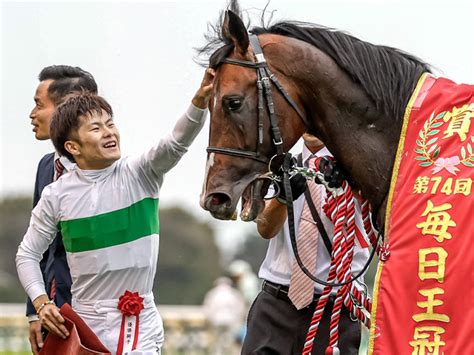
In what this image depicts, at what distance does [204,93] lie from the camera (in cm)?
498

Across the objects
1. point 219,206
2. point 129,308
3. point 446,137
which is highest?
point 446,137

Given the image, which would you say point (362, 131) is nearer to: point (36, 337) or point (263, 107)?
point (263, 107)

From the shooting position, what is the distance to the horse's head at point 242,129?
4562 millimetres

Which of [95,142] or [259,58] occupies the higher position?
[259,58]

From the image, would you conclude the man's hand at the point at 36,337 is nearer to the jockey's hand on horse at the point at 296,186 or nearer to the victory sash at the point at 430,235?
the jockey's hand on horse at the point at 296,186

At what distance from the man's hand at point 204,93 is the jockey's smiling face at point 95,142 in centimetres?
53

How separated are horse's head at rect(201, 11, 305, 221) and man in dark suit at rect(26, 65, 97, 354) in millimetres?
1247

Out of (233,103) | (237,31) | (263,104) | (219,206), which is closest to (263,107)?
(263,104)

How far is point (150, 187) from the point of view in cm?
533

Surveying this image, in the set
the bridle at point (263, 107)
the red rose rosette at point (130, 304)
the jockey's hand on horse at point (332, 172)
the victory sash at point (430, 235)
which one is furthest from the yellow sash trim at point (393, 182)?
the red rose rosette at point (130, 304)

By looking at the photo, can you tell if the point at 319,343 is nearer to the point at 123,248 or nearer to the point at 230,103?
the point at 123,248

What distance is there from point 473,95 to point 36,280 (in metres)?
2.24

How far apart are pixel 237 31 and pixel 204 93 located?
445mm

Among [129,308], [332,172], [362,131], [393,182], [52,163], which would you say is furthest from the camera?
[52,163]
